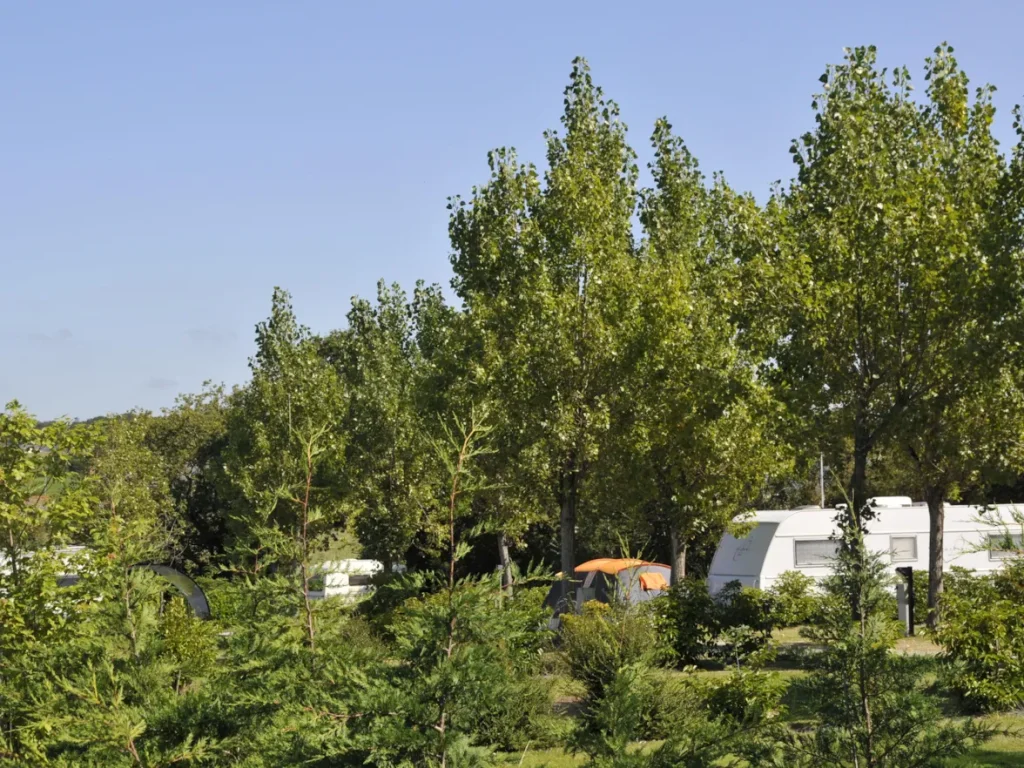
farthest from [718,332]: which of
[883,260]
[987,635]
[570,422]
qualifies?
[987,635]

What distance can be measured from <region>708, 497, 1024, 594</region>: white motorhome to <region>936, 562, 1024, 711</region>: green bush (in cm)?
1264

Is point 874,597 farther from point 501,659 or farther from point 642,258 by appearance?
point 642,258

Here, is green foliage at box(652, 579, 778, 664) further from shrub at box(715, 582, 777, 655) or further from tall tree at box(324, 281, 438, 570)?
tall tree at box(324, 281, 438, 570)

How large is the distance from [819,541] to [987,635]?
14562mm

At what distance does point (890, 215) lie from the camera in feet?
52.9

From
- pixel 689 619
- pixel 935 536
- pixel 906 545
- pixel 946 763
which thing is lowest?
pixel 946 763

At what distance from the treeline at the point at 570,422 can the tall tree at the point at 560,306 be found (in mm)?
52

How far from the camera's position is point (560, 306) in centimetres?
2056

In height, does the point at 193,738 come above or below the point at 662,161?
below

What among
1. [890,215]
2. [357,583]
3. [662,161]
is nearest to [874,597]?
[890,215]

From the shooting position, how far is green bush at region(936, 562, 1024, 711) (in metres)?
11.4

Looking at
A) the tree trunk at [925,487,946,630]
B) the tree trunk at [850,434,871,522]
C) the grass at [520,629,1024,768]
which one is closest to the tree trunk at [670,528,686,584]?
the tree trunk at [925,487,946,630]

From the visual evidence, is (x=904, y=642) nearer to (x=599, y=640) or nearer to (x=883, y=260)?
(x=883, y=260)

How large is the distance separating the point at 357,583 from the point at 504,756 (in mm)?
29112
